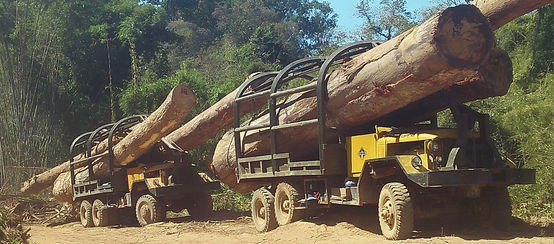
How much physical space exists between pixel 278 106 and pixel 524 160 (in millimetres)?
4525

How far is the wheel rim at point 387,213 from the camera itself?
8602 mm

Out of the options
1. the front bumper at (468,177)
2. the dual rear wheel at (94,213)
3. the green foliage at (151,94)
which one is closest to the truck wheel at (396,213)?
the front bumper at (468,177)

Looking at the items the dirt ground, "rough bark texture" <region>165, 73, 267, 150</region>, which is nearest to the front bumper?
the dirt ground

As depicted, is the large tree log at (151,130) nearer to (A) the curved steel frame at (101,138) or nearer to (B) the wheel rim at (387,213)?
(A) the curved steel frame at (101,138)

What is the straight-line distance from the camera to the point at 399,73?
902cm

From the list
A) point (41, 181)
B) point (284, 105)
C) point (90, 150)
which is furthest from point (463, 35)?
point (41, 181)

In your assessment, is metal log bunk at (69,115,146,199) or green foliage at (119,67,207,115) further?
green foliage at (119,67,207,115)

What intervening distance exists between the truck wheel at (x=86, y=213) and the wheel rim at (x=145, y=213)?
271 cm

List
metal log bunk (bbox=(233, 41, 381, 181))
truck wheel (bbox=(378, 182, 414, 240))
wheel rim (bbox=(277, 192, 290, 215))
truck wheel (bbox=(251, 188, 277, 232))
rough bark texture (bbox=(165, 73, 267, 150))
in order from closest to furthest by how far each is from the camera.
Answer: truck wheel (bbox=(378, 182, 414, 240)), metal log bunk (bbox=(233, 41, 381, 181)), wheel rim (bbox=(277, 192, 290, 215)), truck wheel (bbox=(251, 188, 277, 232)), rough bark texture (bbox=(165, 73, 267, 150))

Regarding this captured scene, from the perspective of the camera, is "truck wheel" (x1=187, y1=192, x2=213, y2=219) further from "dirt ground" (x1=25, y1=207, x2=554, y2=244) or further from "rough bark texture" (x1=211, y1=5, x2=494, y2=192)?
"rough bark texture" (x1=211, y1=5, x2=494, y2=192)

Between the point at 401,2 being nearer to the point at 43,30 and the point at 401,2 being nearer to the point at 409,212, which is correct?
the point at 43,30

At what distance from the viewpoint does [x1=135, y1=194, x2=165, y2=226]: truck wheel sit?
47.6 ft

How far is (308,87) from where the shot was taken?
10.5m

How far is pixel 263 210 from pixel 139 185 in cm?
456
